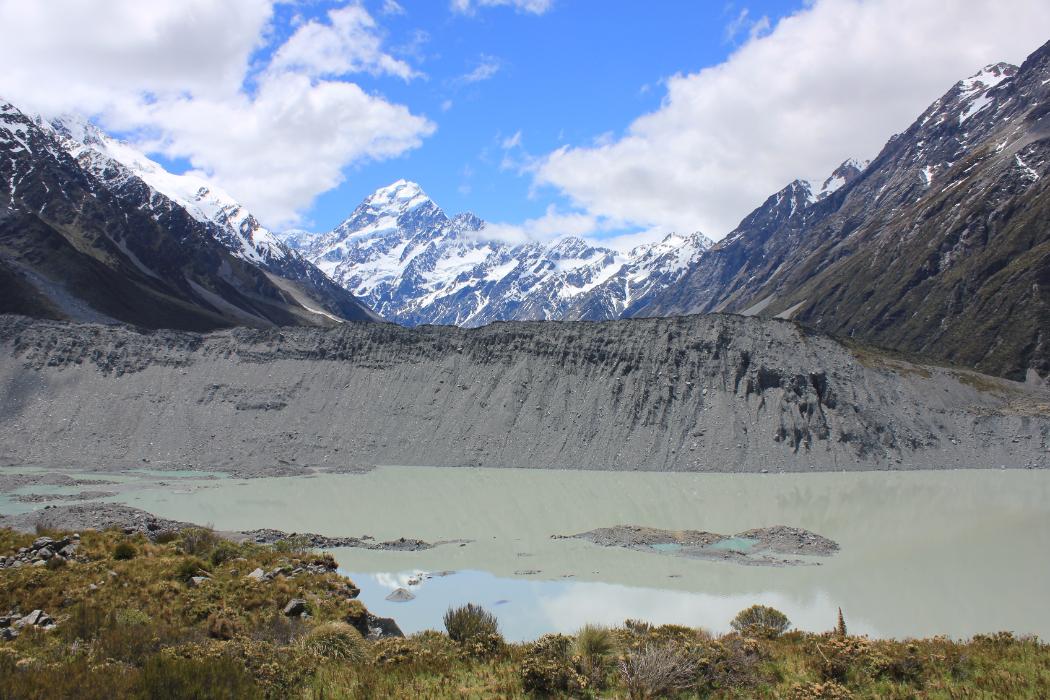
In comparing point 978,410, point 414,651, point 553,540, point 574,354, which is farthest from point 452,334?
point 414,651

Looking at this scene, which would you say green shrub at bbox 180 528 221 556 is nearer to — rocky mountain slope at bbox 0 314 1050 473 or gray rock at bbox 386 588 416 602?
gray rock at bbox 386 588 416 602

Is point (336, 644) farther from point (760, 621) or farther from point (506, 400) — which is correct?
point (506, 400)

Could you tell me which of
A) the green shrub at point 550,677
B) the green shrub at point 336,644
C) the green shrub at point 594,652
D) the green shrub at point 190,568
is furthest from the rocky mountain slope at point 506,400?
the green shrub at point 550,677

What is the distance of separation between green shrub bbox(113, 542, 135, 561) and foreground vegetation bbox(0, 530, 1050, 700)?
11.3ft

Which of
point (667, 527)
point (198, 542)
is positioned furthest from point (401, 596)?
point (667, 527)

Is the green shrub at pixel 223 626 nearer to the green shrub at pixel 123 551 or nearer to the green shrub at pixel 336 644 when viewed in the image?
the green shrub at pixel 336 644

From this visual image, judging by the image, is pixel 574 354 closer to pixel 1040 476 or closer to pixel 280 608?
pixel 1040 476

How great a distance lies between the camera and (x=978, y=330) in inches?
4715

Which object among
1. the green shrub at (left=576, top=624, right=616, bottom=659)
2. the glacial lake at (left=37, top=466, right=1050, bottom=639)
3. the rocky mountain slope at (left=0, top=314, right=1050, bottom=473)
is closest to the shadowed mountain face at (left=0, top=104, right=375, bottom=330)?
the rocky mountain slope at (left=0, top=314, right=1050, bottom=473)

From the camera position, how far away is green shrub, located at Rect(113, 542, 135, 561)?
63.6 ft

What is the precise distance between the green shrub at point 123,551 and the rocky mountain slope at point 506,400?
29.4 metres

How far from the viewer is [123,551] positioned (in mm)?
19562

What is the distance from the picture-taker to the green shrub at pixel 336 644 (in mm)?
11945

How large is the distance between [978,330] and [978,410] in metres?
74.9
